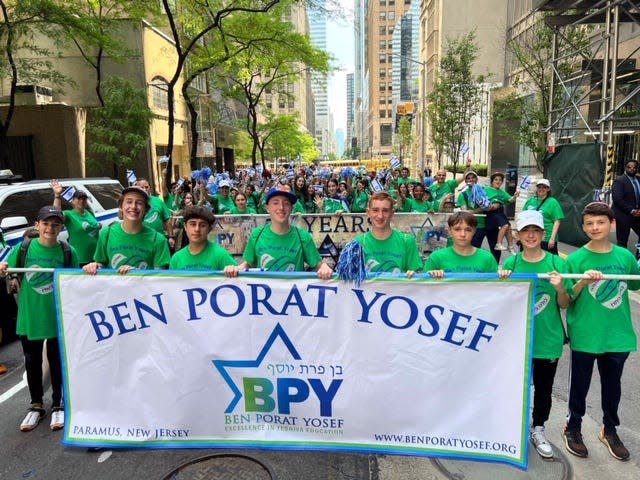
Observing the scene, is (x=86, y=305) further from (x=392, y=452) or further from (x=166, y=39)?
(x=166, y=39)

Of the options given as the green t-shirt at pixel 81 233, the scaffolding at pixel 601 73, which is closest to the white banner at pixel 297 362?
the green t-shirt at pixel 81 233

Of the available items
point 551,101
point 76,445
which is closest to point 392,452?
point 76,445

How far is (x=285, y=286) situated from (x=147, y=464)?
1.64m

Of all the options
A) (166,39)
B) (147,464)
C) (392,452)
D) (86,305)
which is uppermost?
(166,39)

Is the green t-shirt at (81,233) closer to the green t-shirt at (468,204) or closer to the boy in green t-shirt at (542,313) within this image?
the boy in green t-shirt at (542,313)

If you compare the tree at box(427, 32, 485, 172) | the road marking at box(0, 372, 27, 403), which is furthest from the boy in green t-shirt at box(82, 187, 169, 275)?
the tree at box(427, 32, 485, 172)

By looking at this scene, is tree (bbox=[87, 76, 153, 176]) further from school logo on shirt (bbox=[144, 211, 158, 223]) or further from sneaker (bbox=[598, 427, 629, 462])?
sneaker (bbox=[598, 427, 629, 462])

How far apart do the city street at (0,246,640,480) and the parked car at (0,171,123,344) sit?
2.44m

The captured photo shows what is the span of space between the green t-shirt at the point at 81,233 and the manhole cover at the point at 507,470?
16.0 ft

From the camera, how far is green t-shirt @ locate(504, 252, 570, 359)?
3287 mm

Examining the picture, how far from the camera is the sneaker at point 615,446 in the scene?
133 inches

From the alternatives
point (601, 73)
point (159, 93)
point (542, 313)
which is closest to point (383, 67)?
point (159, 93)

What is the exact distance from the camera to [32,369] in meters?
4.08

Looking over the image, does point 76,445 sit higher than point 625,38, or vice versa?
point 625,38
